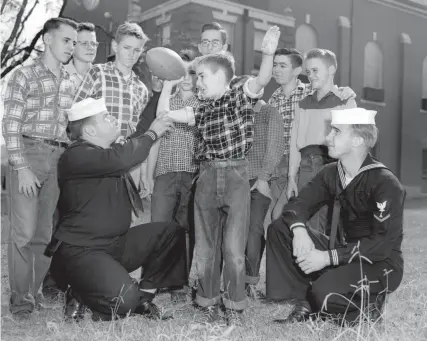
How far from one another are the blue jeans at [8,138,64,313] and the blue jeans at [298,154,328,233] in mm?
2161

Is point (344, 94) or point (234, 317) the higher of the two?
point (344, 94)

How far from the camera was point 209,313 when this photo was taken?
3.94 metres

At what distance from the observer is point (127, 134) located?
4848 millimetres

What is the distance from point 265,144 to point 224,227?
1.01 meters

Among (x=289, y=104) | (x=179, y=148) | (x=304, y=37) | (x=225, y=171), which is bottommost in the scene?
(x=225, y=171)

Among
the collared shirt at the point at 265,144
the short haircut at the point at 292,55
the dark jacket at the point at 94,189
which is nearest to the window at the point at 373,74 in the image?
the short haircut at the point at 292,55

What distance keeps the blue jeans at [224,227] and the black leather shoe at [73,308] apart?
2.80ft

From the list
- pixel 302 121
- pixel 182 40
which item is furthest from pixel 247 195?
pixel 182 40

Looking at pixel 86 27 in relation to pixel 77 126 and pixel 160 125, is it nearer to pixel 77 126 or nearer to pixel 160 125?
pixel 77 126

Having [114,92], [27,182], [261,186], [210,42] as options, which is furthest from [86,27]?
[261,186]

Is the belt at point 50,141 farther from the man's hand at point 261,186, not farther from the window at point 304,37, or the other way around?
the window at point 304,37

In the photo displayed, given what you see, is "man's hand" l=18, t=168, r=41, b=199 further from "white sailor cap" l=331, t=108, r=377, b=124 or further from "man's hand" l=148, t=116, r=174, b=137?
"white sailor cap" l=331, t=108, r=377, b=124

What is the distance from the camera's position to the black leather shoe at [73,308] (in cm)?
392

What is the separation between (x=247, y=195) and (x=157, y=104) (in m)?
1.07
